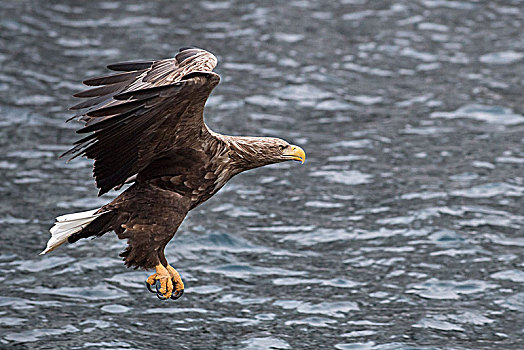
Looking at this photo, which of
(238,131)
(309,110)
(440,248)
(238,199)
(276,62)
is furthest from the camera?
(276,62)

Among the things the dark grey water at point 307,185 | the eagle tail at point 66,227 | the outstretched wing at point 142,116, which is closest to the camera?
the outstretched wing at point 142,116

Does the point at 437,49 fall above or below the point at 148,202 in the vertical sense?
below

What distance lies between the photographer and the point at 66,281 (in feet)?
23.6

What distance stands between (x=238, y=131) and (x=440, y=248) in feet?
8.67

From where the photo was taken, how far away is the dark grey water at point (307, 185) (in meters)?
6.79

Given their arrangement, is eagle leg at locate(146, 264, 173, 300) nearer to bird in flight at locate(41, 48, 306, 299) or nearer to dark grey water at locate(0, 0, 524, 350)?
bird in flight at locate(41, 48, 306, 299)

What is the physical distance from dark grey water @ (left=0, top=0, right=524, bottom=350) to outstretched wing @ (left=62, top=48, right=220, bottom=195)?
170 centimetres

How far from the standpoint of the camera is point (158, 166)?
18.1 feet

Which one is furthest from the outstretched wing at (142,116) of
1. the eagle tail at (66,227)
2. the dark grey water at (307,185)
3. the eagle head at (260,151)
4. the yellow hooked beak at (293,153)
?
the dark grey water at (307,185)

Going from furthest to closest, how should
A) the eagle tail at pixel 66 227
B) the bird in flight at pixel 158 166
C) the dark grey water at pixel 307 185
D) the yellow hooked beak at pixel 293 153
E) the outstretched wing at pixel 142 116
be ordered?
1. the dark grey water at pixel 307 185
2. the yellow hooked beak at pixel 293 153
3. the eagle tail at pixel 66 227
4. the bird in flight at pixel 158 166
5. the outstretched wing at pixel 142 116

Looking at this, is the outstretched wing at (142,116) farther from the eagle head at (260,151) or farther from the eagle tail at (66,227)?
the eagle tail at (66,227)

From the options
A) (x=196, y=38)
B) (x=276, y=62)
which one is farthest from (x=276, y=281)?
(x=196, y=38)

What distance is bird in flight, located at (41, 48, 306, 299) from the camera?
5.16 metres

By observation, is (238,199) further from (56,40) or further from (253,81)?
(56,40)
